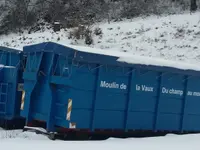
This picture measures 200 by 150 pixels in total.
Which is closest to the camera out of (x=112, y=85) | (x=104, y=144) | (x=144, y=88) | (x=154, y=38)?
(x=104, y=144)

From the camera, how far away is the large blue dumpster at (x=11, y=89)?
11.5 metres

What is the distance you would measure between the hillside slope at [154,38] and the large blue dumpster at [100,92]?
A: 957cm

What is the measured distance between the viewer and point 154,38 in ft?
76.0

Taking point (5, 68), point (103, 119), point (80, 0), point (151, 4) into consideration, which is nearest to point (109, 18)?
point (151, 4)

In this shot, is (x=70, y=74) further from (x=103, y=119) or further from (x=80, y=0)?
(x=80, y=0)

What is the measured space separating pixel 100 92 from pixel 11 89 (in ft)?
11.2

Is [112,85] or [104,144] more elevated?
[112,85]

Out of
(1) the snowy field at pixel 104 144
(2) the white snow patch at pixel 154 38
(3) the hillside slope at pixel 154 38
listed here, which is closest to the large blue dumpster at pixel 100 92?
(1) the snowy field at pixel 104 144

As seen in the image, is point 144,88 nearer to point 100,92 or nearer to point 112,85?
point 112,85

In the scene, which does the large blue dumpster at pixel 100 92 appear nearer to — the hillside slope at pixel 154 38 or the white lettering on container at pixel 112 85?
the white lettering on container at pixel 112 85

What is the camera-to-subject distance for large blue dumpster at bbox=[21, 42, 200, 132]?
29.9 ft

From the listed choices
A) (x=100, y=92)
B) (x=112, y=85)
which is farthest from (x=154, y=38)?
(x=100, y=92)

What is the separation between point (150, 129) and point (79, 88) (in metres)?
2.65

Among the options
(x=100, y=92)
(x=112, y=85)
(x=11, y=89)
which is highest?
(x=112, y=85)
